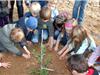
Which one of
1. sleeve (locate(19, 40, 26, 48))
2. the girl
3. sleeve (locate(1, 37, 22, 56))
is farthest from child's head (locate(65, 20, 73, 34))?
sleeve (locate(1, 37, 22, 56))

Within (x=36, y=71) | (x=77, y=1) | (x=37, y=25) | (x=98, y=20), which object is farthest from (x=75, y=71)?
(x=98, y=20)

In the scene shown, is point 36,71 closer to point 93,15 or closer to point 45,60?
point 45,60

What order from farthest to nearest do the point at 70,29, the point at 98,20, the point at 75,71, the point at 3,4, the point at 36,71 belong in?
the point at 98,20, the point at 3,4, the point at 70,29, the point at 36,71, the point at 75,71

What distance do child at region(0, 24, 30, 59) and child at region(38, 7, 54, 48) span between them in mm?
418

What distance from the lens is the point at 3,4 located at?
559 cm

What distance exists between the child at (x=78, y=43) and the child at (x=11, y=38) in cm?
56

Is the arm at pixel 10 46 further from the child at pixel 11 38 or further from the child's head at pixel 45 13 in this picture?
the child's head at pixel 45 13

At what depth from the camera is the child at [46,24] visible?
5121 mm

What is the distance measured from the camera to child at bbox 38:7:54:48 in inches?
202

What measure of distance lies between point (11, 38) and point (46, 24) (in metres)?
0.65

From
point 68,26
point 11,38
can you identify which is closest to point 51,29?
point 68,26

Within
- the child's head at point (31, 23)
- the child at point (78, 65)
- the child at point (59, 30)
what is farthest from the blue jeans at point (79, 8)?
the child at point (78, 65)

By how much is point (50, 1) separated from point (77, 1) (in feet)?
1.38

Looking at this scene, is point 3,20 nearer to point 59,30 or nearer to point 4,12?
point 4,12
